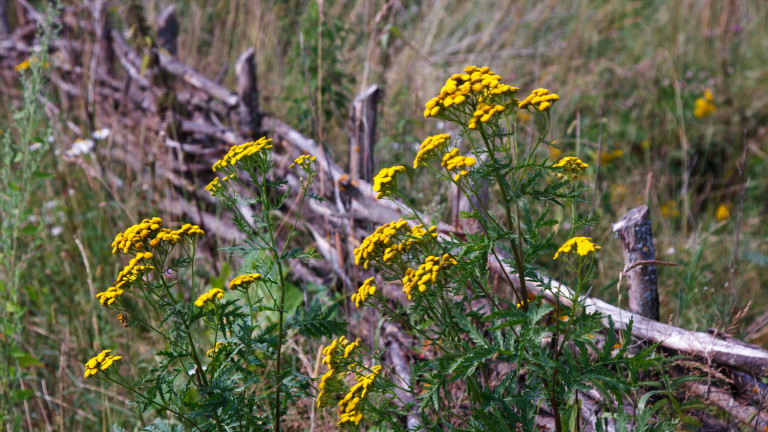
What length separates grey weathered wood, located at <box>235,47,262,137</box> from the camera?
3.17m

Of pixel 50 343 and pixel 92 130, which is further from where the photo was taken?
pixel 92 130

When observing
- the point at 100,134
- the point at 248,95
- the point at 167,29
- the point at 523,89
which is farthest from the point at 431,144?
the point at 523,89

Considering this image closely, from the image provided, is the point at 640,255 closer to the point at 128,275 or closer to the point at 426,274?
the point at 426,274

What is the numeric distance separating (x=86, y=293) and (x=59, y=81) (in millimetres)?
2189

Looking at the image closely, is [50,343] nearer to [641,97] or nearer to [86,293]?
[86,293]

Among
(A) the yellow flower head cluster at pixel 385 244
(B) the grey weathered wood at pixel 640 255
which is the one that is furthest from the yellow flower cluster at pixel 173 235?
(B) the grey weathered wood at pixel 640 255

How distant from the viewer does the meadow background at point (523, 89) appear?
2.63 metres

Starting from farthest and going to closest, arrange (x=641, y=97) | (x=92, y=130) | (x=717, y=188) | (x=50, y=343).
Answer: (x=641, y=97) < (x=717, y=188) < (x=92, y=130) < (x=50, y=343)

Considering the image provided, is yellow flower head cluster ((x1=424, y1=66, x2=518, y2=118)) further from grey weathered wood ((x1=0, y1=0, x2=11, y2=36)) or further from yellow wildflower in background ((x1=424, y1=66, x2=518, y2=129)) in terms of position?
grey weathered wood ((x1=0, y1=0, x2=11, y2=36))

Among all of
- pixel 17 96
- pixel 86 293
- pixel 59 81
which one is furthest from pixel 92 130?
pixel 17 96

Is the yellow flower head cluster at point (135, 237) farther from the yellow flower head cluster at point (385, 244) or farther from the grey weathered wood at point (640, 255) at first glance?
the grey weathered wood at point (640, 255)

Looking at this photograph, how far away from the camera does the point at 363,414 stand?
1.39 metres

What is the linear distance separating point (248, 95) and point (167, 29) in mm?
1176

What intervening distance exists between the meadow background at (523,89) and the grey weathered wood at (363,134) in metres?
0.15
